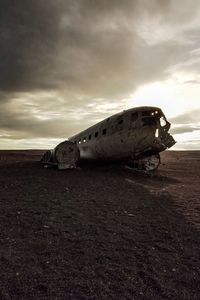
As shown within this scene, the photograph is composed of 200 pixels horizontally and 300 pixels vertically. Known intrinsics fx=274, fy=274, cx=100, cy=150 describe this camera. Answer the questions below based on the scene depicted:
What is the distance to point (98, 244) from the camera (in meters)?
7.73

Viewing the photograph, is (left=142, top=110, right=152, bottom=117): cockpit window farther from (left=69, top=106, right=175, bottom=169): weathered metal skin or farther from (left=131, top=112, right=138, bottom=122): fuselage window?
(left=131, top=112, right=138, bottom=122): fuselage window

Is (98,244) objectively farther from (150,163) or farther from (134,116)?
(150,163)

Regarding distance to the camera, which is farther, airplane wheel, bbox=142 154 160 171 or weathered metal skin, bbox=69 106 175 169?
airplane wheel, bbox=142 154 160 171

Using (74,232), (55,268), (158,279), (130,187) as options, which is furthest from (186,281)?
(130,187)

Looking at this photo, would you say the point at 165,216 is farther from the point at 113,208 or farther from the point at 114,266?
the point at 114,266

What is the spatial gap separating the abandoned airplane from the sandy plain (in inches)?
215

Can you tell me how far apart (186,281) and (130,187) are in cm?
1118

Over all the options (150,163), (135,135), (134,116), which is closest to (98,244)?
(135,135)

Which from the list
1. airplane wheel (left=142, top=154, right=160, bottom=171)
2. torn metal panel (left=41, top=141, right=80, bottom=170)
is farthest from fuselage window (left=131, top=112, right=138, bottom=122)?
torn metal panel (left=41, top=141, right=80, bottom=170)

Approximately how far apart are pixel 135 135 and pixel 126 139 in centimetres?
79

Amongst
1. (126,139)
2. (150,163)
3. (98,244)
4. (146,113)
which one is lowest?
(98,244)

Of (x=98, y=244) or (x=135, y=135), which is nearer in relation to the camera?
(x=98, y=244)

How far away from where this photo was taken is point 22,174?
67.1ft

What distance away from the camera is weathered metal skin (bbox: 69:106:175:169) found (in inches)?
779
